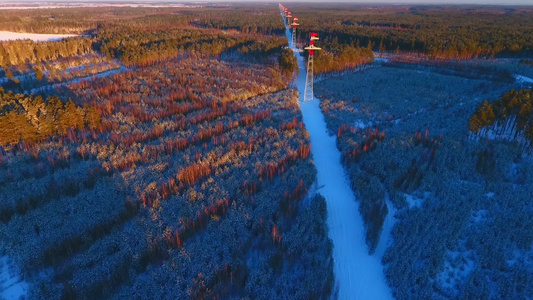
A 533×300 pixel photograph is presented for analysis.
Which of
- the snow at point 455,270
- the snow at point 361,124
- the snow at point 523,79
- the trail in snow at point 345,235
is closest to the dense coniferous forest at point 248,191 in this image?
the snow at point 455,270

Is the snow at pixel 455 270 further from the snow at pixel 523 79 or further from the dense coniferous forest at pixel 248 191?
the snow at pixel 523 79

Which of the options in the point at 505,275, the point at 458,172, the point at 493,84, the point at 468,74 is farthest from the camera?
the point at 468,74

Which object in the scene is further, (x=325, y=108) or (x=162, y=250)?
(x=325, y=108)

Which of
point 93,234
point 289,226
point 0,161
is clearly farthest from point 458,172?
point 0,161

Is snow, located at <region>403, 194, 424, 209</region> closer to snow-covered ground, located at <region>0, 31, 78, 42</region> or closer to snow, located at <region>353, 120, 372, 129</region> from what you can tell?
snow, located at <region>353, 120, 372, 129</region>

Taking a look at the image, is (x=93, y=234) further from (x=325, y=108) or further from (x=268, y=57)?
(x=268, y=57)
